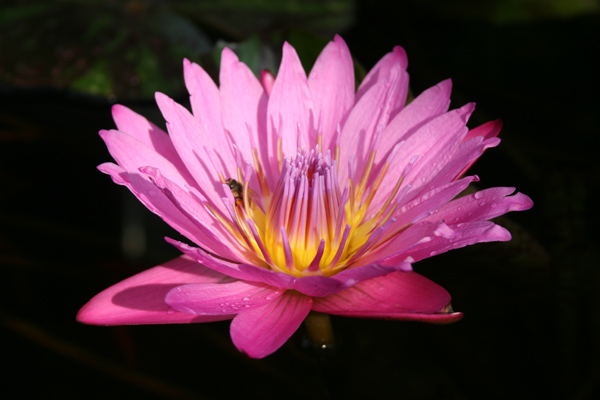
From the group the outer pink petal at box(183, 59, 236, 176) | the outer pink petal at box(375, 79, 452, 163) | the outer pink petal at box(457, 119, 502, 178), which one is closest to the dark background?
the outer pink petal at box(457, 119, 502, 178)

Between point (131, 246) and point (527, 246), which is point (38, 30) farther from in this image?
point (527, 246)

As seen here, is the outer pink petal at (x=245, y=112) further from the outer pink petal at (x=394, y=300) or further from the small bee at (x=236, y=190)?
the outer pink petal at (x=394, y=300)

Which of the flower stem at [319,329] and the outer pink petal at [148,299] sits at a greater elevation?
the outer pink petal at [148,299]

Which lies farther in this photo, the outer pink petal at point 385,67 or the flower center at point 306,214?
the outer pink petal at point 385,67

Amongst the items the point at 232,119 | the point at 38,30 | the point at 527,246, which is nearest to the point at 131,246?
the point at 38,30

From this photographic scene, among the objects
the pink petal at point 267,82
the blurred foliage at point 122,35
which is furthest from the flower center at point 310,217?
the blurred foliage at point 122,35
